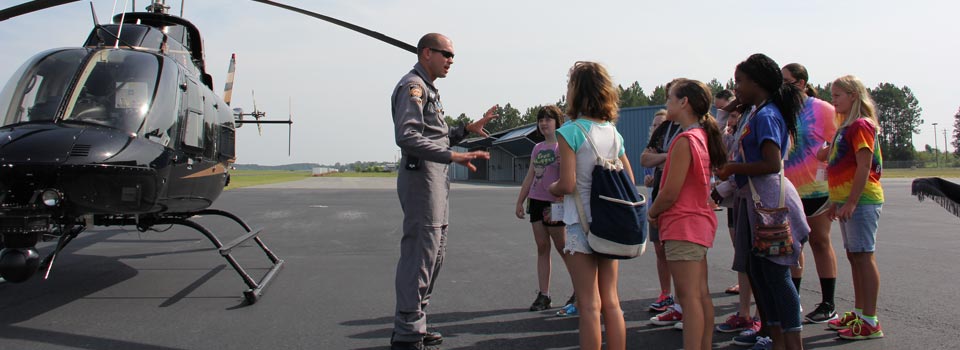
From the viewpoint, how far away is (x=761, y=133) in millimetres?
3033

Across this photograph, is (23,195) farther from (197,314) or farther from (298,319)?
(298,319)

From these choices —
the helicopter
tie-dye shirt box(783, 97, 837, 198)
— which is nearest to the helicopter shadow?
the helicopter

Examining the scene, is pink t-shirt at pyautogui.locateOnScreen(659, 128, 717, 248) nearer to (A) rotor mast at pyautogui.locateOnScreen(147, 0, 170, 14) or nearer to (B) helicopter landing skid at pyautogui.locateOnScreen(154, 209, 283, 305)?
(B) helicopter landing skid at pyautogui.locateOnScreen(154, 209, 283, 305)

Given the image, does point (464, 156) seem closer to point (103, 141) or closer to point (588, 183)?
point (588, 183)

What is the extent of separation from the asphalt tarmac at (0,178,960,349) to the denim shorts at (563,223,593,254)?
109 centimetres

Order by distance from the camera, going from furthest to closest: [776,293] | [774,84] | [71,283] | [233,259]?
1. [71,283]
2. [233,259]
3. [774,84]
4. [776,293]

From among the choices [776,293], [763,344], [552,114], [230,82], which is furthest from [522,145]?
[776,293]

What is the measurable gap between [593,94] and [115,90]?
3898 millimetres

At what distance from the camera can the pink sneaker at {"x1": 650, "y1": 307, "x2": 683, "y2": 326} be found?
13.1ft

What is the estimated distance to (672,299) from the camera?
4.32m

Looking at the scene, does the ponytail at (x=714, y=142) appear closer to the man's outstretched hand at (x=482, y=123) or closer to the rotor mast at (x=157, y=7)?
the man's outstretched hand at (x=482, y=123)

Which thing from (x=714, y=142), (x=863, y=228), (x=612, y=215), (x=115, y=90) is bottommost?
(x=863, y=228)

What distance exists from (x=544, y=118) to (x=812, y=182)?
77.3 inches

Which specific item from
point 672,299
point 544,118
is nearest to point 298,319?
point 544,118
